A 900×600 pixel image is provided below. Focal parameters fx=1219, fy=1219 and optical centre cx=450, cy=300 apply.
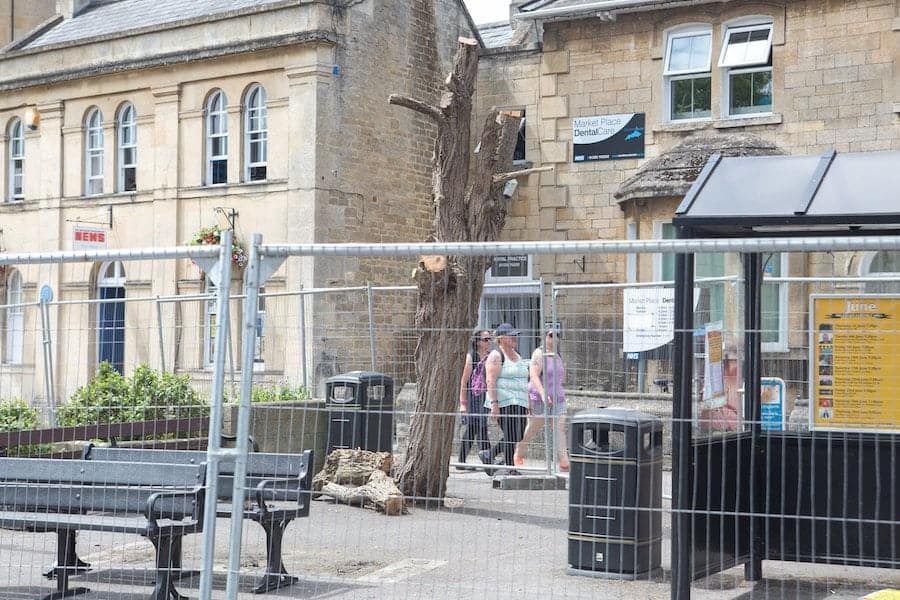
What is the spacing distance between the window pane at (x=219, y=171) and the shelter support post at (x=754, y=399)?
1746cm

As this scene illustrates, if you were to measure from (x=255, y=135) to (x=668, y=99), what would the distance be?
317 inches

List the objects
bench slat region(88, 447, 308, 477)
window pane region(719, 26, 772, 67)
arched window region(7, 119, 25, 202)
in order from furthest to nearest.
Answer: arched window region(7, 119, 25, 202), window pane region(719, 26, 772, 67), bench slat region(88, 447, 308, 477)

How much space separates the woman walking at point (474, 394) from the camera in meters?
12.5

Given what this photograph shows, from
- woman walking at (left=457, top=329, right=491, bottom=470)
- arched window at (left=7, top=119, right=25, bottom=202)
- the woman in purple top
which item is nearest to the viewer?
the woman in purple top

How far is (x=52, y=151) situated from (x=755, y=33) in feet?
50.4

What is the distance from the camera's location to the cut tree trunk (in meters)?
12.2

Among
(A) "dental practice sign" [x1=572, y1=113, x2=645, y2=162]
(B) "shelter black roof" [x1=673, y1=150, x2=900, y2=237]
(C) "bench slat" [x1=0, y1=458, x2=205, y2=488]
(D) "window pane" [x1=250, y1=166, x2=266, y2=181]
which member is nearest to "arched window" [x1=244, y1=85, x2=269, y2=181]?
(D) "window pane" [x1=250, y1=166, x2=266, y2=181]

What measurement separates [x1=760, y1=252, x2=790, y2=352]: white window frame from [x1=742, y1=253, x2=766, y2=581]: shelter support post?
52 centimetres

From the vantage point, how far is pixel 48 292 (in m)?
25.2

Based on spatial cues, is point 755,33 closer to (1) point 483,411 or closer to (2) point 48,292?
(1) point 483,411

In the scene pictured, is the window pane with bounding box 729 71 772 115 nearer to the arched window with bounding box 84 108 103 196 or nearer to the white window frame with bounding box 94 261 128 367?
the white window frame with bounding box 94 261 128 367

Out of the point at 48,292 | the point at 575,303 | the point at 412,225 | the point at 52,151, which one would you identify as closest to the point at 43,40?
the point at 52,151

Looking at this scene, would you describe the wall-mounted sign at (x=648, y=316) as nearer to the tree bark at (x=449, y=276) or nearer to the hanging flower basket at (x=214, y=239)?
the tree bark at (x=449, y=276)

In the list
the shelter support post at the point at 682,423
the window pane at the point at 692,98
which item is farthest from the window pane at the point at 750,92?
the shelter support post at the point at 682,423
